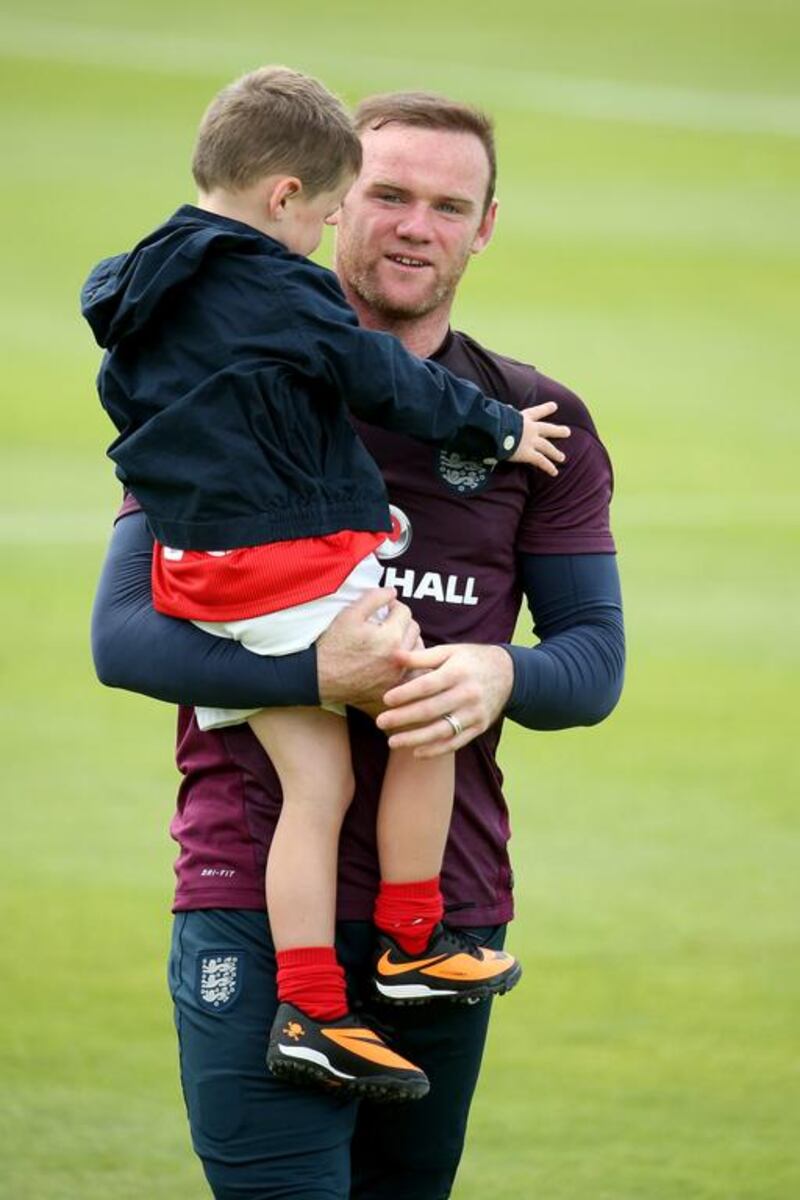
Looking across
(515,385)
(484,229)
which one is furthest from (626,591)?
(515,385)

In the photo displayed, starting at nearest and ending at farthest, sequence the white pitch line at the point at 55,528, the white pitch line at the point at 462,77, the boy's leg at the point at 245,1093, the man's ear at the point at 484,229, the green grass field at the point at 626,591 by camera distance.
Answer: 1. the boy's leg at the point at 245,1093
2. the man's ear at the point at 484,229
3. the green grass field at the point at 626,591
4. the white pitch line at the point at 55,528
5. the white pitch line at the point at 462,77

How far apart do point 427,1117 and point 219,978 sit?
1.53 ft

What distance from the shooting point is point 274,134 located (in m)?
2.93

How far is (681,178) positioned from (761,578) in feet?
13.0

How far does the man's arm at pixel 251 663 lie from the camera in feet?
9.66

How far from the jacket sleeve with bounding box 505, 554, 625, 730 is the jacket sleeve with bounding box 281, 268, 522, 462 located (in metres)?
0.27

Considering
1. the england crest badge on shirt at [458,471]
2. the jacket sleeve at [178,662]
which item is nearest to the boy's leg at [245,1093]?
the jacket sleeve at [178,662]

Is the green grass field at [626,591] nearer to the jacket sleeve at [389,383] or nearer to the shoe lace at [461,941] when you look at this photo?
the shoe lace at [461,941]

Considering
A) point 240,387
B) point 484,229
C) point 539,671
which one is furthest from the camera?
point 484,229

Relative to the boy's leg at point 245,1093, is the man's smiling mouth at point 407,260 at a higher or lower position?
higher

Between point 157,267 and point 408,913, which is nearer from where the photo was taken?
point 157,267

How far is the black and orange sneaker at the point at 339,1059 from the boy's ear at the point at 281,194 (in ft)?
3.49

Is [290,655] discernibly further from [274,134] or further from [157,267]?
[274,134]

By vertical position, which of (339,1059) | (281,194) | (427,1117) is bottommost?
(427,1117)
